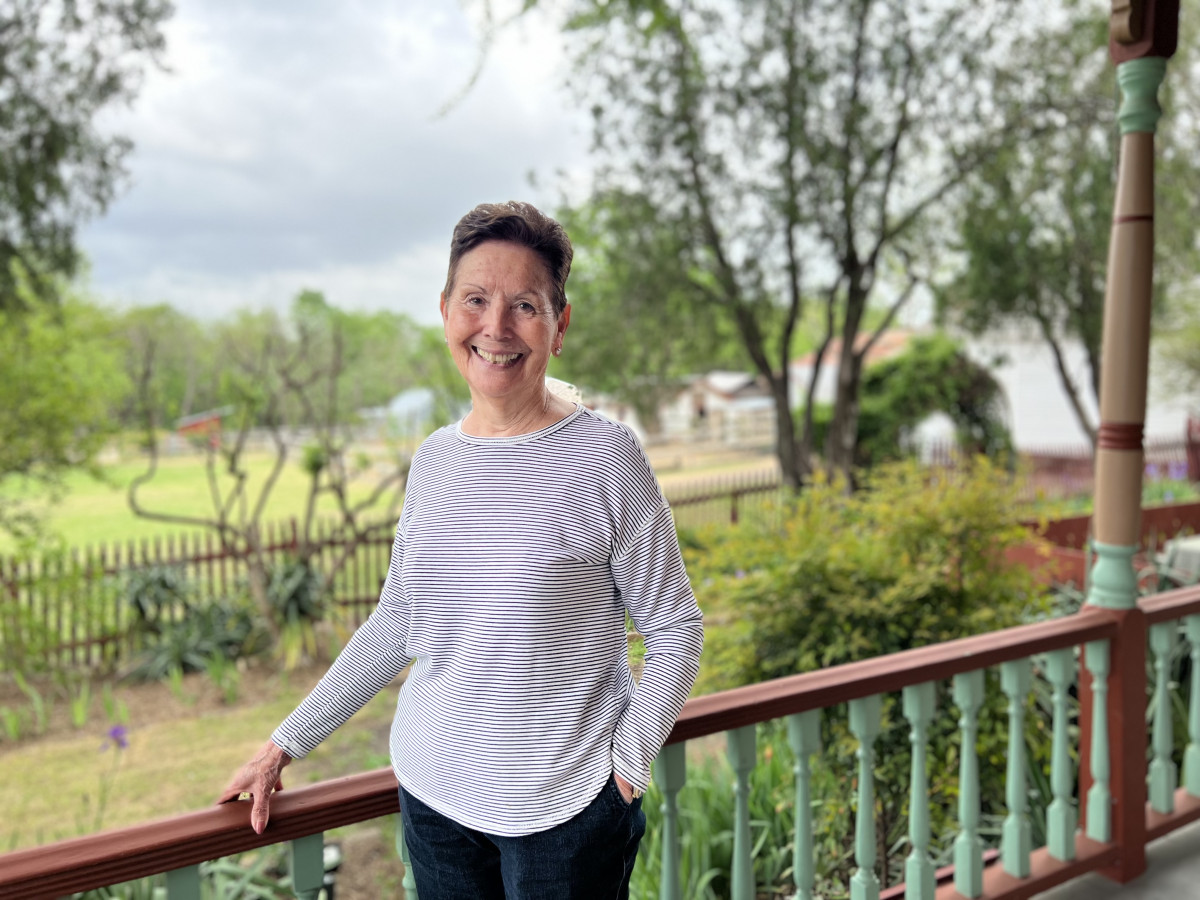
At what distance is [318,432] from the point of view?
683cm

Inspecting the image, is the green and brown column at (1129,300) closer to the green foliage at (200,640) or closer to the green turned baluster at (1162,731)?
the green turned baluster at (1162,731)

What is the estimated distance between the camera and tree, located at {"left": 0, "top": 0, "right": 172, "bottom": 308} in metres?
5.24

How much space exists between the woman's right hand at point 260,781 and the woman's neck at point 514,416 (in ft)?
1.58

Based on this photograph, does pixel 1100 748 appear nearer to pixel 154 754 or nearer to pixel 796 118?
pixel 154 754

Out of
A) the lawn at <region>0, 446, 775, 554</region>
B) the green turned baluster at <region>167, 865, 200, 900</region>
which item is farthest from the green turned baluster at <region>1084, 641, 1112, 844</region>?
the lawn at <region>0, 446, 775, 554</region>

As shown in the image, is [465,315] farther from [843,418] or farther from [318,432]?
[843,418]

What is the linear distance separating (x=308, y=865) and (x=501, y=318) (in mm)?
816

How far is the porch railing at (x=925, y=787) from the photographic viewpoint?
3.50 ft

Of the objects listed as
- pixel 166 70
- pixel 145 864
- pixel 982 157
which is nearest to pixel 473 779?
pixel 145 864

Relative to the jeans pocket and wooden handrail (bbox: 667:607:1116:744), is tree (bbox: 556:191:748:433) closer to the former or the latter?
wooden handrail (bbox: 667:607:1116:744)

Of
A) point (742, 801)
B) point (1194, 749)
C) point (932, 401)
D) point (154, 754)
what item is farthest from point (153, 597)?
point (932, 401)

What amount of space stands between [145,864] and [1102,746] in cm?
202

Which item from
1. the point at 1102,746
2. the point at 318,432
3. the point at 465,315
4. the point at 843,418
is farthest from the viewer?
the point at 843,418

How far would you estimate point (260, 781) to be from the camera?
3.52ft
